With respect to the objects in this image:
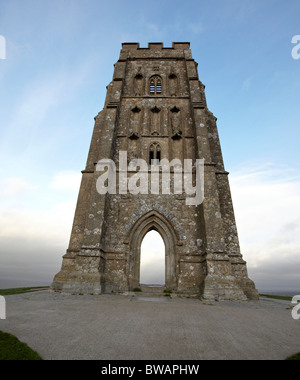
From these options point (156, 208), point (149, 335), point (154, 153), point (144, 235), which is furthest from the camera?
point (154, 153)

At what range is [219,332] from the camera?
175 inches

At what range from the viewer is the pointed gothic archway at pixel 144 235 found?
39.4 feet

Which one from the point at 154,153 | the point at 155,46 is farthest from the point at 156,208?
the point at 155,46

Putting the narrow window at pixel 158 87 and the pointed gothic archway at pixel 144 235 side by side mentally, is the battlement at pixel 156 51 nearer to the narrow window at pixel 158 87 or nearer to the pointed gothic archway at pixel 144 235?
the narrow window at pixel 158 87

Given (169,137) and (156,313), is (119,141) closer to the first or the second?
(169,137)

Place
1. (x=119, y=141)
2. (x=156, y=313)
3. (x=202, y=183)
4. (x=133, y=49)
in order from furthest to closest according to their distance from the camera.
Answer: (x=133, y=49) < (x=119, y=141) < (x=202, y=183) < (x=156, y=313)

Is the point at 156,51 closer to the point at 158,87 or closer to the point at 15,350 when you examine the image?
the point at 158,87

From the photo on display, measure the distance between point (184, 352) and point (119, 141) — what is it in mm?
13649

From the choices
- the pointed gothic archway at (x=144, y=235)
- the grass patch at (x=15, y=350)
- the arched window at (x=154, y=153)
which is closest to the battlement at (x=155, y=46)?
the arched window at (x=154, y=153)

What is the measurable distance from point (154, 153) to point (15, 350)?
43.1ft

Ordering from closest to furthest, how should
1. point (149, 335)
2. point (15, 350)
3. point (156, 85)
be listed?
1. point (15, 350)
2. point (149, 335)
3. point (156, 85)

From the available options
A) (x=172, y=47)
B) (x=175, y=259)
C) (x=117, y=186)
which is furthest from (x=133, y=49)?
(x=175, y=259)

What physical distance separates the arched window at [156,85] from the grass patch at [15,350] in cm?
1800

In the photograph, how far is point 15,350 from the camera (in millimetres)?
3131
